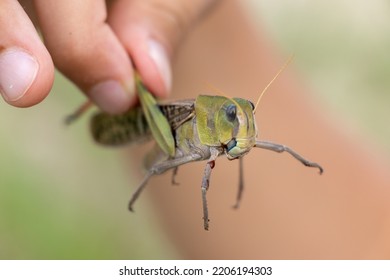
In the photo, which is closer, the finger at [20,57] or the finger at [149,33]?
the finger at [20,57]

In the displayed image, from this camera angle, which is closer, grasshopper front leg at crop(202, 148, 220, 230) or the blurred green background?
grasshopper front leg at crop(202, 148, 220, 230)

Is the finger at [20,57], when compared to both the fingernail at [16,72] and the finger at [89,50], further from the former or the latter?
the finger at [89,50]

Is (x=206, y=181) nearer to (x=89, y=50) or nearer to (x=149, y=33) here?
(x=89, y=50)

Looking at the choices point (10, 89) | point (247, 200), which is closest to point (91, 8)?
point (10, 89)

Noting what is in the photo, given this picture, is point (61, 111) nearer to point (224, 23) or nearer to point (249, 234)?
point (224, 23)

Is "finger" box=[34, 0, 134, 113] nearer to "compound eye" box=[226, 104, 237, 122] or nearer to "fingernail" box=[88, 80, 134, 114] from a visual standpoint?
"fingernail" box=[88, 80, 134, 114]

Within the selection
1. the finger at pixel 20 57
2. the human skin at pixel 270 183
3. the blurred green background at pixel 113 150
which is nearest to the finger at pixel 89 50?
the finger at pixel 20 57

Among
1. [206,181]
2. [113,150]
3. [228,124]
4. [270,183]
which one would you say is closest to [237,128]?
[228,124]

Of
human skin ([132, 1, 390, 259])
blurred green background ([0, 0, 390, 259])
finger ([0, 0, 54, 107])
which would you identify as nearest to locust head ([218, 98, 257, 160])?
finger ([0, 0, 54, 107])
